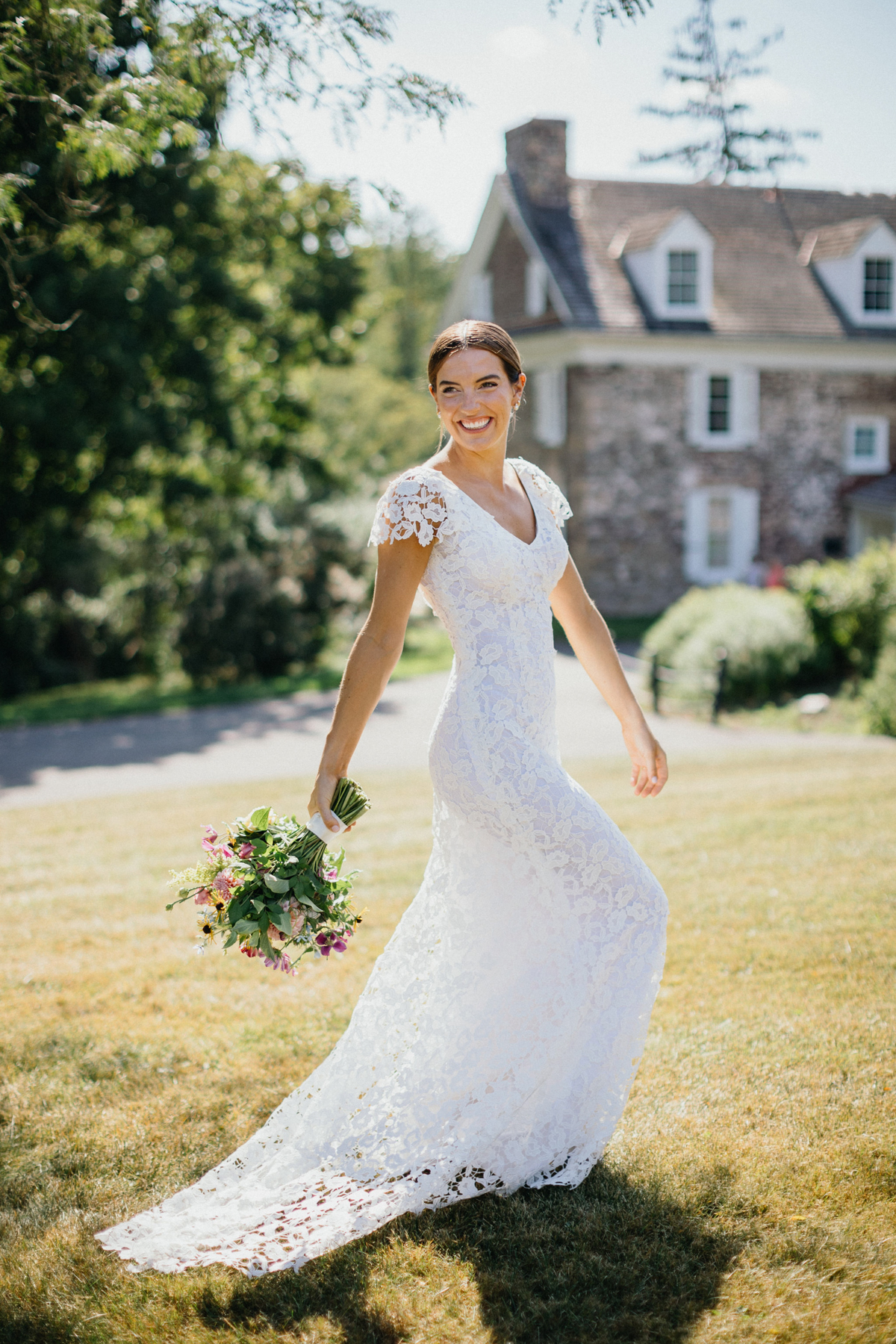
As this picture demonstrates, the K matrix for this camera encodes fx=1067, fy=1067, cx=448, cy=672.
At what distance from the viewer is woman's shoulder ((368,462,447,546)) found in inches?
122

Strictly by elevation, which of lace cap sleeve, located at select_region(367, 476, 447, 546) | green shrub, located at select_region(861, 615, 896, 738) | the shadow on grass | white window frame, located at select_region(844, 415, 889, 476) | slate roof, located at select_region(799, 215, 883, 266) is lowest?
the shadow on grass

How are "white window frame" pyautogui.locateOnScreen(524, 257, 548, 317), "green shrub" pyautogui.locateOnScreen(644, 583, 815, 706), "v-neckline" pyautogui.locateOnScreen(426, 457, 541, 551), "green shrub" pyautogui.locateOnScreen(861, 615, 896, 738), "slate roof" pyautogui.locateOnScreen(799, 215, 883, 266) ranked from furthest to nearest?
"slate roof" pyautogui.locateOnScreen(799, 215, 883, 266), "white window frame" pyautogui.locateOnScreen(524, 257, 548, 317), "green shrub" pyautogui.locateOnScreen(644, 583, 815, 706), "green shrub" pyautogui.locateOnScreen(861, 615, 896, 738), "v-neckline" pyautogui.locateOnScreen(426, 457, 541, 551)

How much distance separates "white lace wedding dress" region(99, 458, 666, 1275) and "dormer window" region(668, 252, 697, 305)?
69.1 feet

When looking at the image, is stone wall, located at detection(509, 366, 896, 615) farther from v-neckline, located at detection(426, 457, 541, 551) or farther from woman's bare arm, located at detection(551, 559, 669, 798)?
v-neckline, located at detection(426, 457, 541, 551)

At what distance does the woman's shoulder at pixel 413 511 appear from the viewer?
10.1 ft

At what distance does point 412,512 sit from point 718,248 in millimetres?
23260

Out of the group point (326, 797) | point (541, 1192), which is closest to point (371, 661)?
point (326, 797)

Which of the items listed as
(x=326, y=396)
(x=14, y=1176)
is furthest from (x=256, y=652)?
(x=326, y=396)

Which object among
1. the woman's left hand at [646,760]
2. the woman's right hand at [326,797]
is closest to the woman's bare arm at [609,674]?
the woman's left hand at [646,760]

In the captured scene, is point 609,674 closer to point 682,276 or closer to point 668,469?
point 668,469

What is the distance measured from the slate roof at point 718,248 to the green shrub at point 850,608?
896cm

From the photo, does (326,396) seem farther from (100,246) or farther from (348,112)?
(348,112)

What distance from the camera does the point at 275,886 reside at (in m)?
2.96

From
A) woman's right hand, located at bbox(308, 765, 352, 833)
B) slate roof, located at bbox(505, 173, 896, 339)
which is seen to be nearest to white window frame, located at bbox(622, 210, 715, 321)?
slate roof, located at bbox(505, 173, 896, 339)
